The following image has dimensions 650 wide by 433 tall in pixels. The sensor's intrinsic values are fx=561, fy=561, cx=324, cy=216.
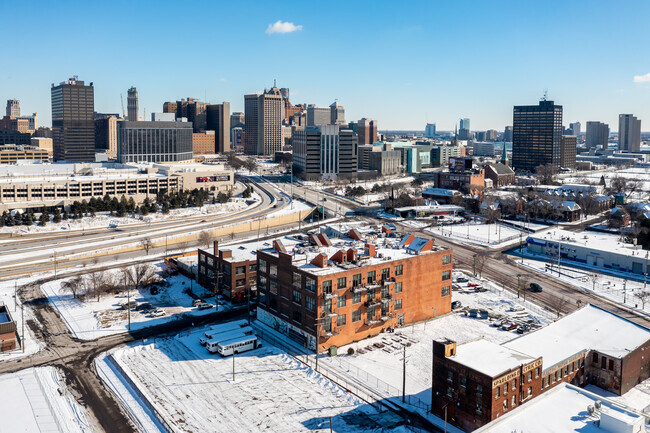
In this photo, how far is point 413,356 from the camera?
4928 centimetres

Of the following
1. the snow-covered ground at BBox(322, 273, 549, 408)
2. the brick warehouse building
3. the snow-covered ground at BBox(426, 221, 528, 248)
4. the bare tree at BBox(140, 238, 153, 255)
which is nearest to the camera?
the snow-covered ground at BBox(322, 273, 549, 408)

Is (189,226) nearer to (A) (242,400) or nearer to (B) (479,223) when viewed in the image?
(B) (479,223)

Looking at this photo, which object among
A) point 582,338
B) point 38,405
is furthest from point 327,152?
point 38,405

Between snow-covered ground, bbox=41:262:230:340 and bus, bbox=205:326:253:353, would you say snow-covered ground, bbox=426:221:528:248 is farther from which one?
bus, bbox=205:326:253:353

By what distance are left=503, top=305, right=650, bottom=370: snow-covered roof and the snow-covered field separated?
44.6ft

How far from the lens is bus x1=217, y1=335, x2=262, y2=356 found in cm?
4903

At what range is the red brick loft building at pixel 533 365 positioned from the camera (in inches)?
1465

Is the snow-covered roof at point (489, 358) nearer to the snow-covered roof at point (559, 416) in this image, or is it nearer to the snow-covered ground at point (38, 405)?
the snow-covered roof at point (559, 416)

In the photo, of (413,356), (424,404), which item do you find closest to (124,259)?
(413,356)

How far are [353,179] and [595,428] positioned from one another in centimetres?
15864

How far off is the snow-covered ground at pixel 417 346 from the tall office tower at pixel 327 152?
12772 cm

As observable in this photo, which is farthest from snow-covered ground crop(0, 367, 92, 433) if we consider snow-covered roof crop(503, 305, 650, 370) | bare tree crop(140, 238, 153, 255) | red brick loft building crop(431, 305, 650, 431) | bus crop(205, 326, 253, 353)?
bare tree crop(140, 238, 153, 255)

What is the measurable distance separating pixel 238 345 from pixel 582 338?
1153 inches

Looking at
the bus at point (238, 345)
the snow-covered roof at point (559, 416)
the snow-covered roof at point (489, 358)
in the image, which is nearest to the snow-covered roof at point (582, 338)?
the snow-covered roof at point (489, 358)
